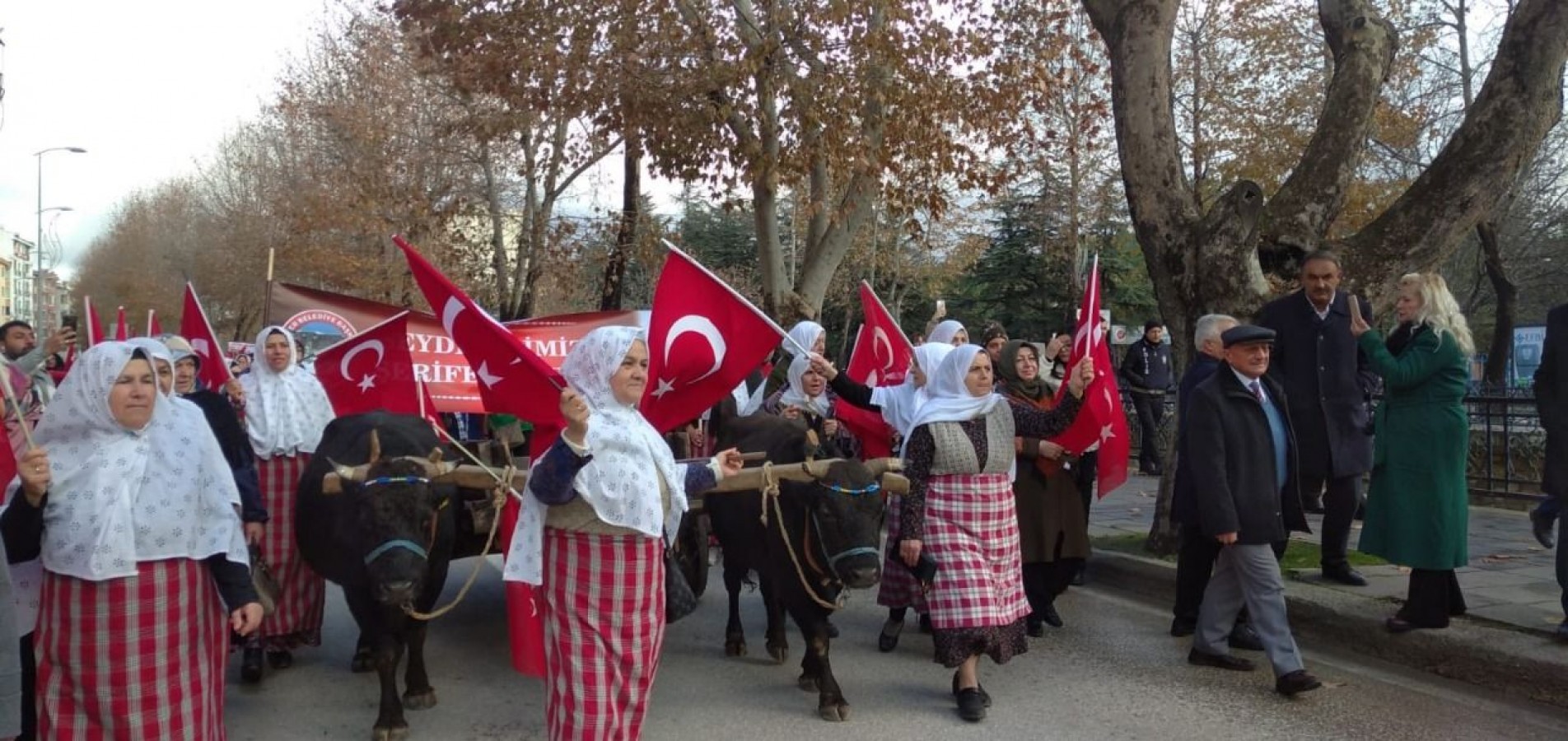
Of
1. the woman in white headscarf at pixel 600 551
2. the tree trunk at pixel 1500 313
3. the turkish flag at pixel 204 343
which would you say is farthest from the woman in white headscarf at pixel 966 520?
the tree trunk at pixel 1500 313

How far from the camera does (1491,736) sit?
521 centimetres

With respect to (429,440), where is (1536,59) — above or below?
above

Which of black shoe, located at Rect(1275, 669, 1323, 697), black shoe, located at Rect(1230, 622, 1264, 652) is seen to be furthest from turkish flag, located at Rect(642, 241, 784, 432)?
black shoe, located at Rect(1230, 622, 1264, 652)

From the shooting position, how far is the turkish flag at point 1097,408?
644cm

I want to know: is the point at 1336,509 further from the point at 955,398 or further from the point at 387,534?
the point at 387,534

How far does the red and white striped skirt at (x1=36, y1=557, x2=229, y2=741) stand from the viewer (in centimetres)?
381

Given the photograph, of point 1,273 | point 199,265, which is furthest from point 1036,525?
point 1,273

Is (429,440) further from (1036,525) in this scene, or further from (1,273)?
(1,273)

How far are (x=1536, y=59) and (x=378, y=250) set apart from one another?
2544 centimetres

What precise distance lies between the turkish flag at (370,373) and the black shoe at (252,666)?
4.86 feet

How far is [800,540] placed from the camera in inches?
226

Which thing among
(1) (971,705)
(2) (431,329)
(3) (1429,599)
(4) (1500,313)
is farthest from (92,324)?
(4) (1500,313)

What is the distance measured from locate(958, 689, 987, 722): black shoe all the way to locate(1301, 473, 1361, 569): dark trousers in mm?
2999

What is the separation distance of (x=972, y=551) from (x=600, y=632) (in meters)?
2.25
